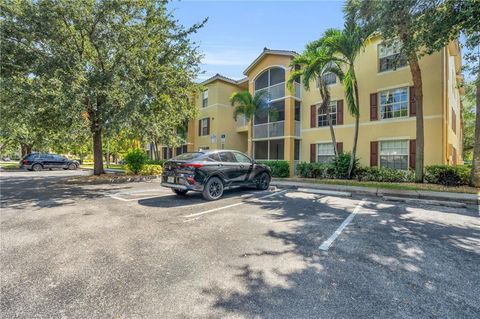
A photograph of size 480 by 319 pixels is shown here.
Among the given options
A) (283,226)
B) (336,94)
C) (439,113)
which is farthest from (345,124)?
(283,226)

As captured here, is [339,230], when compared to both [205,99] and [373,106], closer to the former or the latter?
[373,106]

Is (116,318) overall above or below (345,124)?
below

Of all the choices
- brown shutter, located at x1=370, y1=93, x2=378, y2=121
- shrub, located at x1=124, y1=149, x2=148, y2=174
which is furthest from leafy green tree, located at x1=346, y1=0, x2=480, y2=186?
shrub, located at x1=124, y1=149, x2=148, y2=174

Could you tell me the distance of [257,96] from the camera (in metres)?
17.7

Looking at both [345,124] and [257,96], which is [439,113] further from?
[257,96]

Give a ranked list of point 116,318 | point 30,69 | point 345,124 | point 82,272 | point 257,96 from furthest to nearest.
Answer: point 257,96
point 345,124
point 30,69
point 82,272
point 116,318

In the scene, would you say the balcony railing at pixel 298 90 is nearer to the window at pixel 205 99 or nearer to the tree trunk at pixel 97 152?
the window at pixel 205 99

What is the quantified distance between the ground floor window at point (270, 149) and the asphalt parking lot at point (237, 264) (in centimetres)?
1468

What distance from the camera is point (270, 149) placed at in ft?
70.3

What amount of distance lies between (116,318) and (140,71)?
10744mm

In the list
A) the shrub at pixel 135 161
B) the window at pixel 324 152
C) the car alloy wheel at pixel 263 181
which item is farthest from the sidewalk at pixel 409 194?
the shrub at pixel 135 161

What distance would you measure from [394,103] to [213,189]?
1235 centimetres

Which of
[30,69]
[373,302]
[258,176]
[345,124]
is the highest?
[30,69]

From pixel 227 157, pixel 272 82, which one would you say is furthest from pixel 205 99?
pixel 227 157
